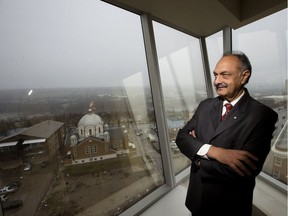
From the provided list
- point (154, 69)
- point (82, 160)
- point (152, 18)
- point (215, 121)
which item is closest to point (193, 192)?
point (215, 121)

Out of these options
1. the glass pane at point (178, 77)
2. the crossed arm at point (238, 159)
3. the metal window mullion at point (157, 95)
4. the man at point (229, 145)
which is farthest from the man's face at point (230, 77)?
the glass pane at point (178, 77)

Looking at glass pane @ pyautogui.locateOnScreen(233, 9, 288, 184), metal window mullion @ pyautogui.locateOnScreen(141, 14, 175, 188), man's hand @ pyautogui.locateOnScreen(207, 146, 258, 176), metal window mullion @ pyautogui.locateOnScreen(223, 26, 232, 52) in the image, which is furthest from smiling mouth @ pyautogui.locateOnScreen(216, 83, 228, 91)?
metal window mullion @ pyautogui.locateOnScreen(223, 26, 232, 52)

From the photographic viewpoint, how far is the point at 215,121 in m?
1.35

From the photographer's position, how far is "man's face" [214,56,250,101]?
1.31m

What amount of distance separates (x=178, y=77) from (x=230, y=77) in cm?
169

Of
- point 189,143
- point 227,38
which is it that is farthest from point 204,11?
point 189,143

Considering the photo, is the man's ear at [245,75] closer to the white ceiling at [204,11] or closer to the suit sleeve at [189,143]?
the suit sleeve at [189,143]

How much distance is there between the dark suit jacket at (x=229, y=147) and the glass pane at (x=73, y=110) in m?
0.94

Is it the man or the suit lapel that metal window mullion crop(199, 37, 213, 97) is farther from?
the suit lapel

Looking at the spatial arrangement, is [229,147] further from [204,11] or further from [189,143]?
[204,11]

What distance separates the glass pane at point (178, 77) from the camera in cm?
266

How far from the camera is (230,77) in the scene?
132 cm

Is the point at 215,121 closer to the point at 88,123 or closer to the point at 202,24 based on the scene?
the point at 88,123

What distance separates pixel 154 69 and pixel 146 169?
1.25 metres
